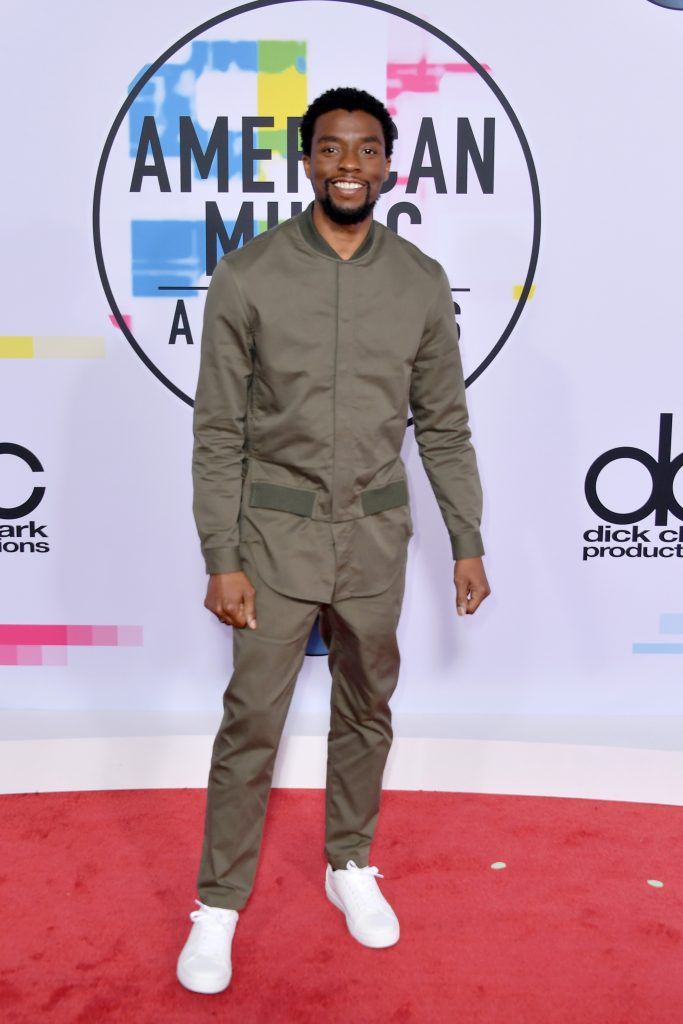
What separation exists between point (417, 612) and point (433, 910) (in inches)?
40.1

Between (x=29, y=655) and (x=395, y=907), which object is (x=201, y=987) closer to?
(x=395, y=907)

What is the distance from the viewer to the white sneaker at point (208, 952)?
190 centimetres

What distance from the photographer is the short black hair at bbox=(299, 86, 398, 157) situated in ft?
6.18

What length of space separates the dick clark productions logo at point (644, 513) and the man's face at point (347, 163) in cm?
135

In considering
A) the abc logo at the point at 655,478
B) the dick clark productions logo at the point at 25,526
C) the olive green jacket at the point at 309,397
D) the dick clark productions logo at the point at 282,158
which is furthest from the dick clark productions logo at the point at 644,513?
the dick clark productions logo at the point at 25,526

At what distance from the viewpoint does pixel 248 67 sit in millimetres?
2730

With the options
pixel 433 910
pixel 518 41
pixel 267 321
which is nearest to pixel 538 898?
pixel 433 910

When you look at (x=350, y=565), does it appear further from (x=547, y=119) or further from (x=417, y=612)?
(x=547, y=119)

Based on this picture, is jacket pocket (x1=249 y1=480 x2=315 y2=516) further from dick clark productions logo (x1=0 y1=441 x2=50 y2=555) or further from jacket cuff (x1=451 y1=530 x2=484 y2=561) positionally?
dick clark productions logo (x1=0 y1=441 x2=50 y2=555)

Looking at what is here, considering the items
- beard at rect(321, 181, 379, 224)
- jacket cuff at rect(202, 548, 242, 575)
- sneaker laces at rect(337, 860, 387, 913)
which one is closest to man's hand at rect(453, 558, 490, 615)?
jacket cuff at rect(202, 548, 242, 575)

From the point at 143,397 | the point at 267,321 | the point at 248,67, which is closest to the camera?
Answer: the point at 267,321

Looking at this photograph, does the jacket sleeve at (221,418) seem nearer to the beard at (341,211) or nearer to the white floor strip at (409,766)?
the beard at (341,211)

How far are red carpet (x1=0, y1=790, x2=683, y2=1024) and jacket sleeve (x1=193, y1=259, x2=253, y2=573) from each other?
796 millimetres

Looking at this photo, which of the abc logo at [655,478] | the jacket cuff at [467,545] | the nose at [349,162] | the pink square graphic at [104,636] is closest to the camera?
the nose at [349,162]
